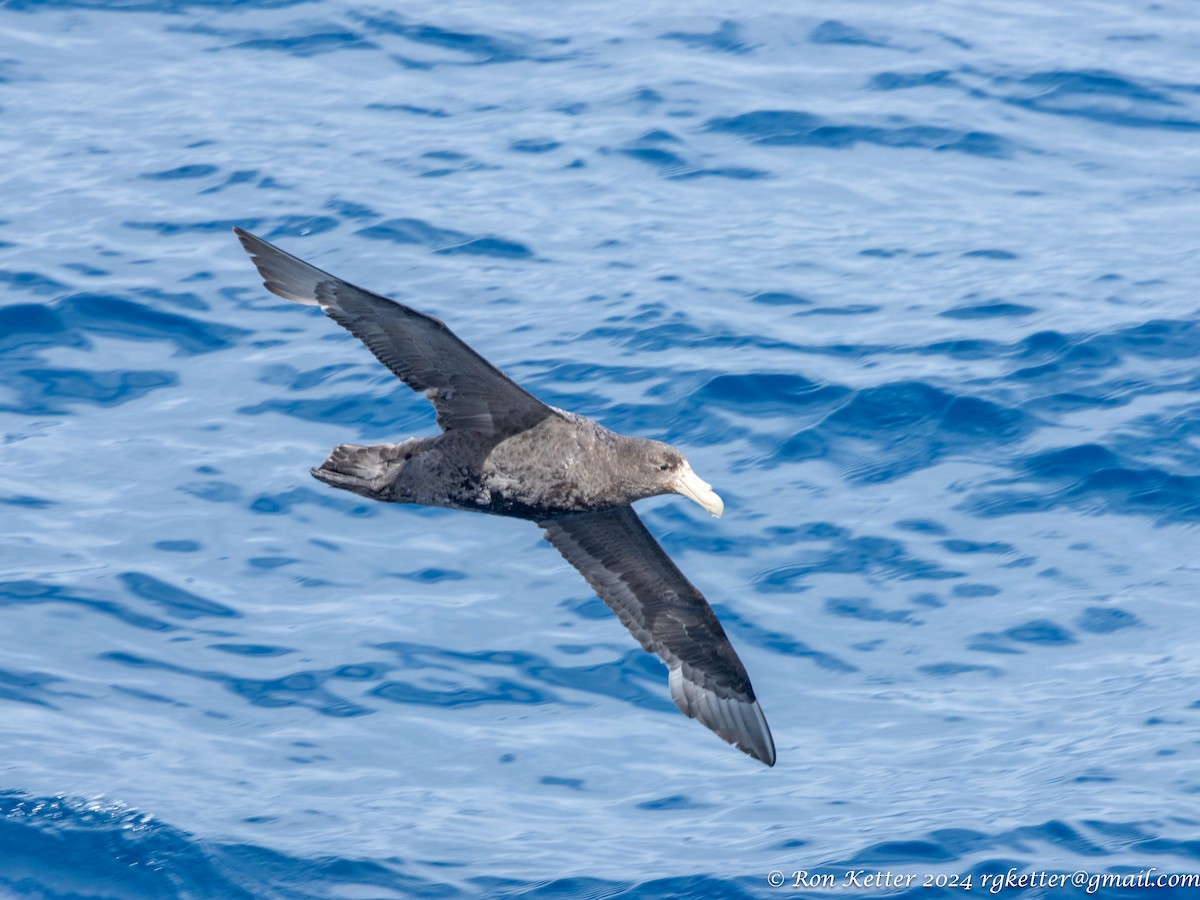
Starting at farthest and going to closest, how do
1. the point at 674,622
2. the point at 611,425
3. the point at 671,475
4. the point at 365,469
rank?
the point at 611,425
the point at 674,622
the point at 365,469
the point at 671,475

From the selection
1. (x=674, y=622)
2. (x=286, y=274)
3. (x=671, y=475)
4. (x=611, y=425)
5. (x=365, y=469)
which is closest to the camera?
(x=286, y=274)

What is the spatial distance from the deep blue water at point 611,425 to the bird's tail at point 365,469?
2080 millimetres

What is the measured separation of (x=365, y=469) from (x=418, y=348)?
2.61 ft

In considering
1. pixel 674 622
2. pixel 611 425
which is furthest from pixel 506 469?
pixel 611 425

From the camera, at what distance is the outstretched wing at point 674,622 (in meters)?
10.9

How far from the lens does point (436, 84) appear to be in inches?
733

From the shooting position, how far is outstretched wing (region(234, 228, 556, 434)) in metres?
9.07

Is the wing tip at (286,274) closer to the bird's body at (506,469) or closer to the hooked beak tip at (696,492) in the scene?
the bird's body at (506,469)

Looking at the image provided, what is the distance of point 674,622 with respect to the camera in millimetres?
11156

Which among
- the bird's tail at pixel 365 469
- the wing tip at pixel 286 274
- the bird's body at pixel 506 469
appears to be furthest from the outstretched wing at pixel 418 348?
the bird's tail at pixel 365 469

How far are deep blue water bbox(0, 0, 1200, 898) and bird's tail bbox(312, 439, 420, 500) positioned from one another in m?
2.08

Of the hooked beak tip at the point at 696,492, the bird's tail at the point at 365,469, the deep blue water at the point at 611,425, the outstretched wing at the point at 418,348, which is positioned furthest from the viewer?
the deep blue water at the point at 611,425

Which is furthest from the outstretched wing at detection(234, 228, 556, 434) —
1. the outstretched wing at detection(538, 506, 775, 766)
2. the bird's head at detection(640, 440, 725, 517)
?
the outstretched wing at detection(538, 506, 775, 766)

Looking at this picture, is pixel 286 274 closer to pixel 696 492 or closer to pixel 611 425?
pixel 696 492
